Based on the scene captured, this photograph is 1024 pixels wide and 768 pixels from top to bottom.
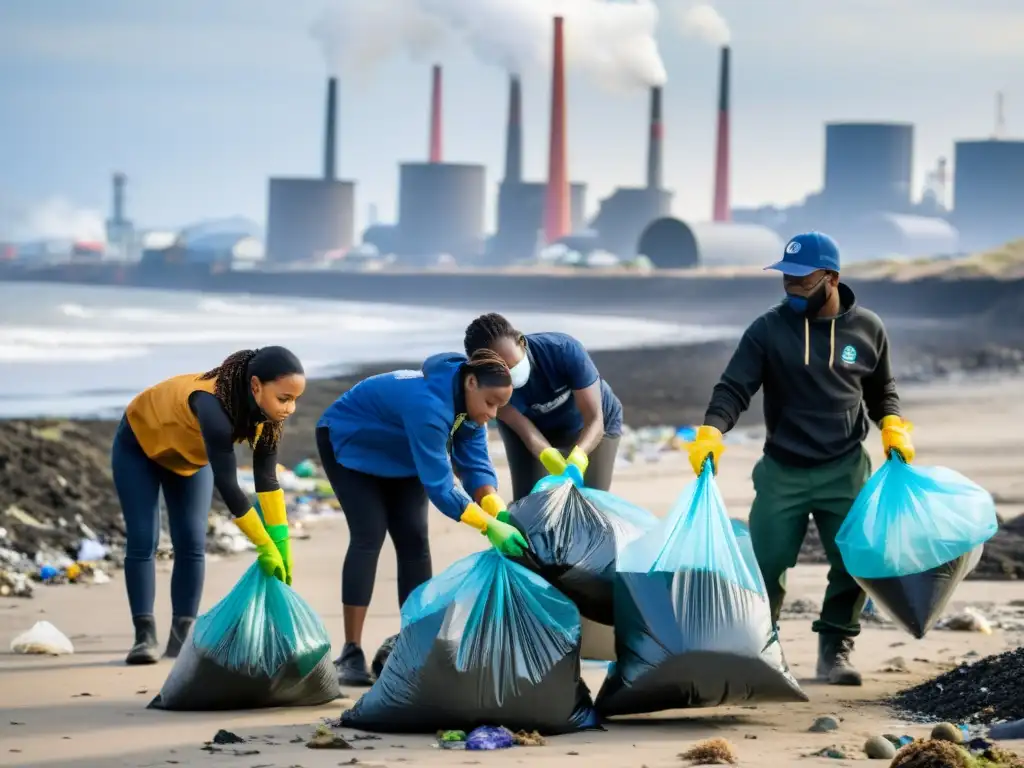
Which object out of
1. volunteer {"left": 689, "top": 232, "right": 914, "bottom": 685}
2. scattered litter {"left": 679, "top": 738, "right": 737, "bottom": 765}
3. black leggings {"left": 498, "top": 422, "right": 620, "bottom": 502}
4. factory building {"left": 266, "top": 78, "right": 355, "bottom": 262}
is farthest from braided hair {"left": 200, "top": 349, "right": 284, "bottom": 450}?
factory building {"left": 266, "top": 78, "right": 355, "bottom": 262}

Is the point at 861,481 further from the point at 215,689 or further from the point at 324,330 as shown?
the point at 324,330

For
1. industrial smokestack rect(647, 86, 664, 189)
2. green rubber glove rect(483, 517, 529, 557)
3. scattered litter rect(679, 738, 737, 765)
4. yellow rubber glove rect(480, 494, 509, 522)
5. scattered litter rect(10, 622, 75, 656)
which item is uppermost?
industrial smokestack rect(647, 86, 664, 189)

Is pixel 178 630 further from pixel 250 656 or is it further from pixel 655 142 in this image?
pixel 655 142

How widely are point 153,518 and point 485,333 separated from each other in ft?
4.45

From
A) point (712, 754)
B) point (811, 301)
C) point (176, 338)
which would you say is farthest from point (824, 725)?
point (176, 338)

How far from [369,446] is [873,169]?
89.5 m

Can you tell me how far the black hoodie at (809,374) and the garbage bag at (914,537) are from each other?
220 millimetres

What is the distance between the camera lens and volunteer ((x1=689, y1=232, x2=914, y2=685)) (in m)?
4.80

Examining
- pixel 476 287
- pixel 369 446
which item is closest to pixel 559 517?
pixel 369 446

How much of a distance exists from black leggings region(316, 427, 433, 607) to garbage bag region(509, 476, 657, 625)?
462 mm

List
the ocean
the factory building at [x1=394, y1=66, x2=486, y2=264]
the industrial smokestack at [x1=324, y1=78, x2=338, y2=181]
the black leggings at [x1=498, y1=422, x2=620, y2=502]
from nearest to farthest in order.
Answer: the black leggings at [x1=498, y1=422, x2=620, y2=502], the ocean, the industrial smokestack at [x1=324, y1=78, x2=338, y2=181], the factory building at [x1=394, y1=66, x2=486, y2=264]

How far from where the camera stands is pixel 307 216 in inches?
3674

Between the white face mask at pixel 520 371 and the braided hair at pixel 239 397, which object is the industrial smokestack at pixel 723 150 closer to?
the white face mask at pixel 520 371

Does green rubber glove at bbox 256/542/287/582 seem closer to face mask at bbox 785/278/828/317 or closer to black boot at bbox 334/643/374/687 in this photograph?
black boot at bbox 334/643/374/687
